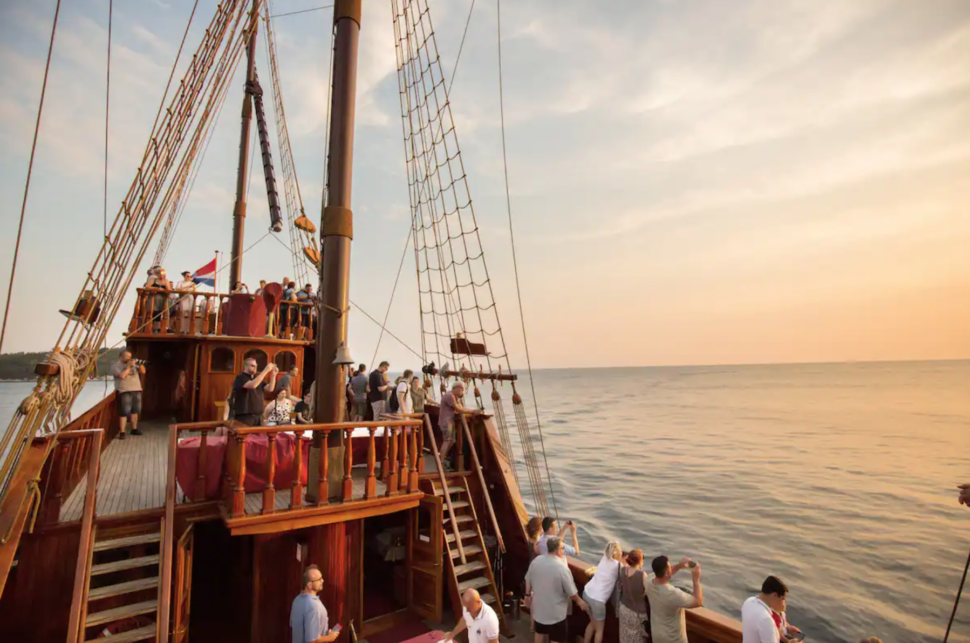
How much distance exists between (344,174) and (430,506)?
14.5ft

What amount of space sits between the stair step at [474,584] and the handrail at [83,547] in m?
3.87

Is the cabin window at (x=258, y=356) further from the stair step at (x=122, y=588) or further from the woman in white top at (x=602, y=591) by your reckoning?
the woman in white top at (x=602, y=591)

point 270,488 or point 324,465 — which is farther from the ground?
point 324,465

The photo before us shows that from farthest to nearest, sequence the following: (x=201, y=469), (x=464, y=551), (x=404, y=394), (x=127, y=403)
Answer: (x=404, y=394), (x=127, y=403), (x=464, y=551), (x=201, y=469)

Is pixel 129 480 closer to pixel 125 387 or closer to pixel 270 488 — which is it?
pixel 270 488

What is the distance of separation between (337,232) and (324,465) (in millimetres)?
2684

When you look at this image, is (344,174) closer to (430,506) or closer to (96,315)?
(96,315)

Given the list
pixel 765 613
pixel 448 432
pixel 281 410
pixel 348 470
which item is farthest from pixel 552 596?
pixel 281 410

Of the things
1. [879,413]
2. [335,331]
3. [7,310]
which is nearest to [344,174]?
[335,331]

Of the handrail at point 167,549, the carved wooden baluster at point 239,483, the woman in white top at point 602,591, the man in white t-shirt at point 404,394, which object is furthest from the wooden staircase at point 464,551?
the handrail at point 167,549

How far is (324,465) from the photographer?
536 cm

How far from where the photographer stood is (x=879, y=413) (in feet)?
168

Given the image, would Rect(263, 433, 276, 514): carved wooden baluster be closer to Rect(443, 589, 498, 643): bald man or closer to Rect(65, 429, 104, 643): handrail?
Rect(65, 429, 104, 643): handrail

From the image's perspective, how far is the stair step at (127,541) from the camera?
4988 mm
